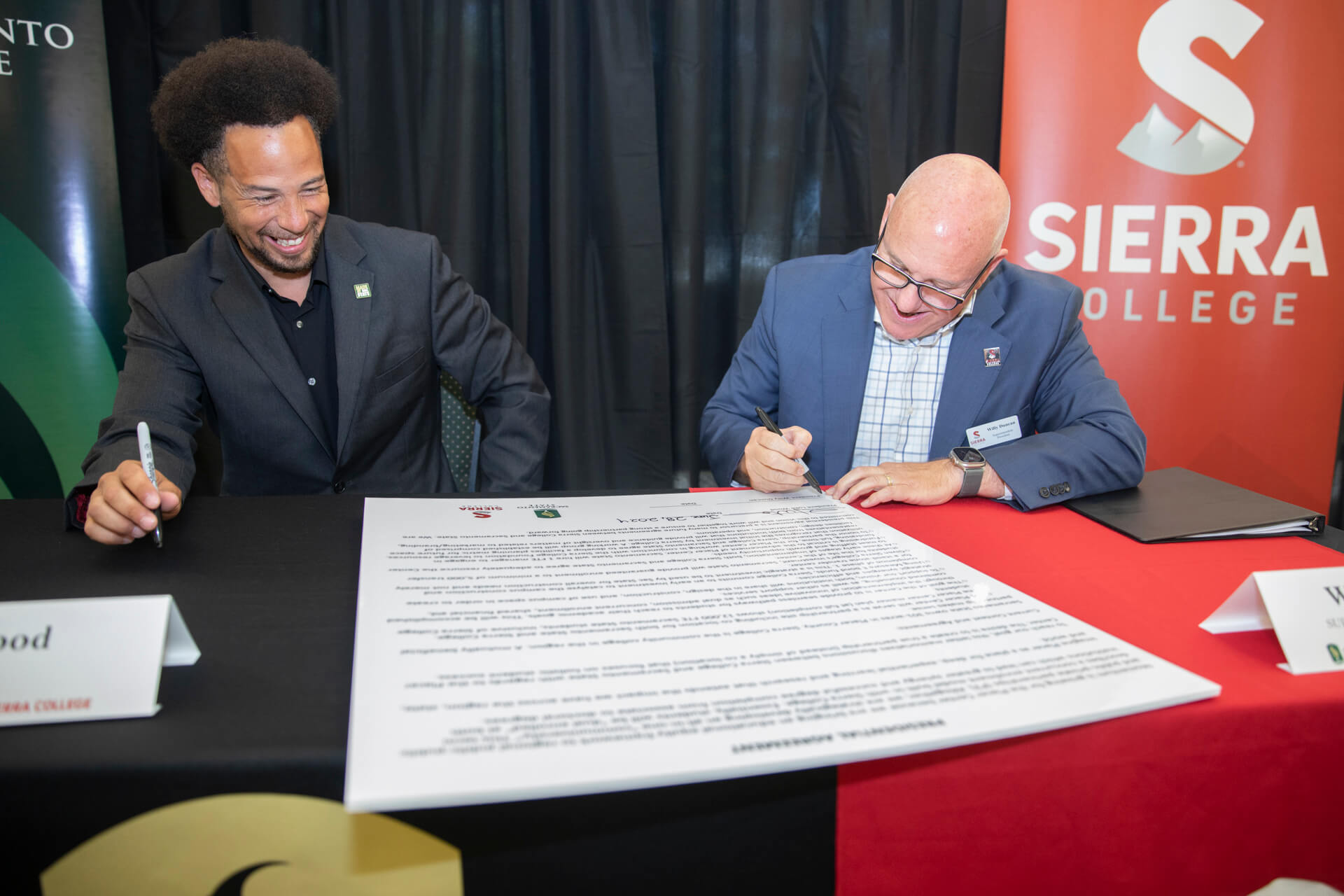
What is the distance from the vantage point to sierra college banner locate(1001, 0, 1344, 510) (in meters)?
2.59

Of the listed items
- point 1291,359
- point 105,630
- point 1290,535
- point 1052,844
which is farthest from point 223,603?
point 1291,359

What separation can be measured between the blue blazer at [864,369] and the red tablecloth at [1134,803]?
0.84m

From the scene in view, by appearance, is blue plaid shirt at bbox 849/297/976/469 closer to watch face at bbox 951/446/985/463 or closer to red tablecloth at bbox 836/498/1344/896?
watch face at bbox 951/446/985/463

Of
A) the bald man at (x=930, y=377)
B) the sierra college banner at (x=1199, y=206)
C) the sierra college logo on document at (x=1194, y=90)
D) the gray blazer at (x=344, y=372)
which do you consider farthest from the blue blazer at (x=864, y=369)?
the sierra college logo on document at (x=1194, y=90)

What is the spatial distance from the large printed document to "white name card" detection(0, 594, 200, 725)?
166mm

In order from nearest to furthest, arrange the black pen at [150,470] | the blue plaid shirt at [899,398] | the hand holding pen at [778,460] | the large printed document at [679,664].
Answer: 1. the large printed document at [679,664]
2. the black pen at [150,470]
3. the hand holding pen at [778,460]
4. the blue plaid shirt at [899,398]

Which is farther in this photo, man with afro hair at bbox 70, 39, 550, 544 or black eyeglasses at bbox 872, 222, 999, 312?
man with afro hair at bbox 70, 39, 550, 544

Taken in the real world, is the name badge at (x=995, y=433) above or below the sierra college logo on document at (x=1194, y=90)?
below

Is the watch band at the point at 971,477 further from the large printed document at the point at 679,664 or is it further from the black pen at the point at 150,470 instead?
the black pen at the point at 150,470

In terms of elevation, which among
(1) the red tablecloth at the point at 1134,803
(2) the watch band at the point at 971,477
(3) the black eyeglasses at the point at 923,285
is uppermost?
(3) the black eyeglasses at the point at 923,285

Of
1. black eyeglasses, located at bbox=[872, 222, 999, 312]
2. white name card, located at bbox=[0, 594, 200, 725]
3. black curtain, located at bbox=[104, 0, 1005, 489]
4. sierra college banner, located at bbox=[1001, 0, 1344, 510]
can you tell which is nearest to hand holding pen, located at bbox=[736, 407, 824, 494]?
black eyeglasses, located at bbox=[872, 222, 999, 312]

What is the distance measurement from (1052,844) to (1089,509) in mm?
695

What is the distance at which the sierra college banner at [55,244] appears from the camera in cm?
206

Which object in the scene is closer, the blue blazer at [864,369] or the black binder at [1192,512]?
the black binder at [1192,512]
